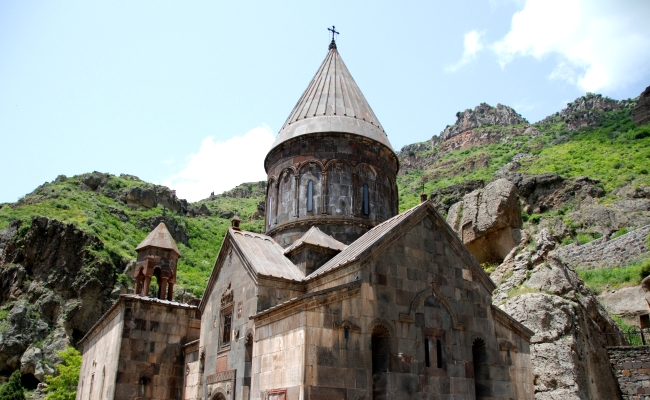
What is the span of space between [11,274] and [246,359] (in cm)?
2002

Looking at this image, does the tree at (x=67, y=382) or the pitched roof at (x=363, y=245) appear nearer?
the pitched roof at (x=363, y=245)

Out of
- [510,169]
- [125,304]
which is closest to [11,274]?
[125,304]

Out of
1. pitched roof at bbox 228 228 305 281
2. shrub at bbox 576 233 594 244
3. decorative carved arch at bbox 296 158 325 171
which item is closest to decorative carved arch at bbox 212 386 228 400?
pitched roof at bbox 228 228 305 281

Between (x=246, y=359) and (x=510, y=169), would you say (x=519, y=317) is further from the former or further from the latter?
(x=510, y=169)

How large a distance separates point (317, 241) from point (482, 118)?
2612 inches

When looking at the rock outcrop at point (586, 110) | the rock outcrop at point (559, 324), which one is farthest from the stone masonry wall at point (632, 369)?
the rock outcrop at point (586, 110)

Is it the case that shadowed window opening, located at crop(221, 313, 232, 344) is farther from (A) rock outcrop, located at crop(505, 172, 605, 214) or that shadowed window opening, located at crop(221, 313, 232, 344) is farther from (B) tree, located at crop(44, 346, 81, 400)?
(A) rock outcrop, located at crop(505, 172, 605, 214)

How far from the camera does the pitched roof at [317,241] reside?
29.9 feet

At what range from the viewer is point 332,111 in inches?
451

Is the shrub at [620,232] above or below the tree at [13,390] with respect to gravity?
above

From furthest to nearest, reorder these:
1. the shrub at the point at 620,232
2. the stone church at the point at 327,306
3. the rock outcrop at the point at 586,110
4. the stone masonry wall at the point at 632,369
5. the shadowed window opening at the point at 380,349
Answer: the rock outcrop at the point at 586,110 < the shrub at the point at 620,232 < the stone masonry wall at the point at 632,369 < the shadowed window opening at the point at 380,349 < the stone church at the point at 327,306

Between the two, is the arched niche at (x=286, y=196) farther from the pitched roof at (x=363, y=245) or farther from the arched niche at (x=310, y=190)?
the pitched roof at (x=363, y=245)

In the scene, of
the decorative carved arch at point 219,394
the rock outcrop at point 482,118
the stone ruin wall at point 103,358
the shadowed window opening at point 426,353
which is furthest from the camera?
the rock outcrop at point 482,118

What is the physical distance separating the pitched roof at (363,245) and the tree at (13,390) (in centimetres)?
1424
